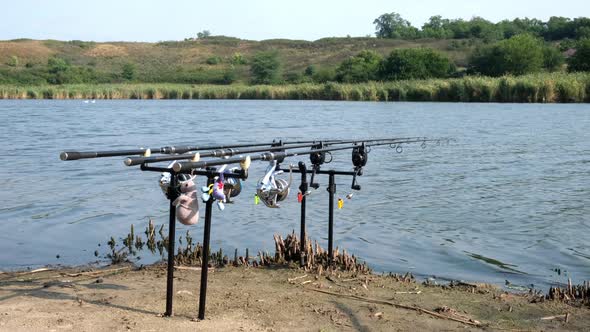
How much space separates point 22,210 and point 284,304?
6221mm

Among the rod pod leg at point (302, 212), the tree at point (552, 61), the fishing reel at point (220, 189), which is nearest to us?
the fishing reel at point (220, 189)

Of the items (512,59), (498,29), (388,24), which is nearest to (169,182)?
(512,59)

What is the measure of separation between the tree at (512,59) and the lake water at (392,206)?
123ft

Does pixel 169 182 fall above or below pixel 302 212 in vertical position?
above

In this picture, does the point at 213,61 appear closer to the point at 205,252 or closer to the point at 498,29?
the point at 498,29

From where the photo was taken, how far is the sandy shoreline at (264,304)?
5273 millimetres

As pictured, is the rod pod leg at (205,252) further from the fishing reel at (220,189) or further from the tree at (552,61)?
the tree at (552,61)

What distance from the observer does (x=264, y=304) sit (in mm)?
5738

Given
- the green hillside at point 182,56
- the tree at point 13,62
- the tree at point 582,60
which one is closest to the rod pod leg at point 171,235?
the tree at point 582,60

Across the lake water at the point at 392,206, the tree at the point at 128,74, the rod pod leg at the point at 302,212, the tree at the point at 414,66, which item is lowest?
the lake water at the point at 392,206

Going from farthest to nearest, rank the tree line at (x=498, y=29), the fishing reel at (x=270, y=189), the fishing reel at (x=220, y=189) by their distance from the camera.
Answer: the tree line at (x=498, y=29) < the fishing reel at (x=270, y=189) < the fishing reel at (x=220, y=189)

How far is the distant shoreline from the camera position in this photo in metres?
39.4

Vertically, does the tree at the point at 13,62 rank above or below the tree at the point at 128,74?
above

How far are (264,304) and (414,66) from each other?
2360 inches
